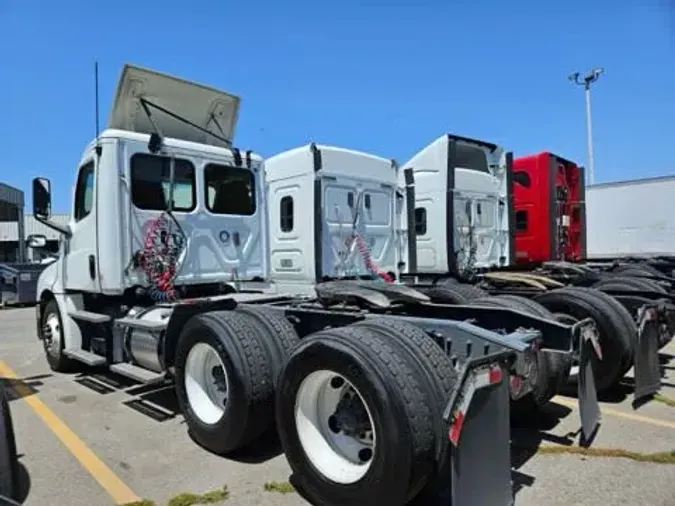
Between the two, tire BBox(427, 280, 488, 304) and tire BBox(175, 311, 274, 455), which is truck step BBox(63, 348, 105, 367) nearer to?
tire BBox(175, 311, 274, 455)

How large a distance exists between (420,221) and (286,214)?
2682 mm

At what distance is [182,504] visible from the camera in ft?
11.7

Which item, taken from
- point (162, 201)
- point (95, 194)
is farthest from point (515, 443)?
point (95, 194)

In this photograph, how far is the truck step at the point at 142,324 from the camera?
5.42m

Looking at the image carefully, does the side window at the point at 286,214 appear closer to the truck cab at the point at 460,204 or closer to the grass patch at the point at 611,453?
the truck cab at the point at 460,204

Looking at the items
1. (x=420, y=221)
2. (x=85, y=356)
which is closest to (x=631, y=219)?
(x=420, y=221)

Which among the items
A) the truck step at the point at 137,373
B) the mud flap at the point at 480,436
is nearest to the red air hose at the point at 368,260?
the truck step at the point at 137,373

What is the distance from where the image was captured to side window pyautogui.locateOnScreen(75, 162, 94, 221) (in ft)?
21.7

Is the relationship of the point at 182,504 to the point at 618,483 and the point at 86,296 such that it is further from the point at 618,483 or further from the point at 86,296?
the point at 86,296

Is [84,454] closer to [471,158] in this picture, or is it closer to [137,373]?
[137,373]

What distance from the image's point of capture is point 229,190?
7.17m

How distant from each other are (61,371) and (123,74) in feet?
12.8

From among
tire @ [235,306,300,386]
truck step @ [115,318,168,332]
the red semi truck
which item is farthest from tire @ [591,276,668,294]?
truck step @ [115,318,168,332]

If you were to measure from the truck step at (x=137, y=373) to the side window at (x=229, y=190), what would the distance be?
2087 millimetres
